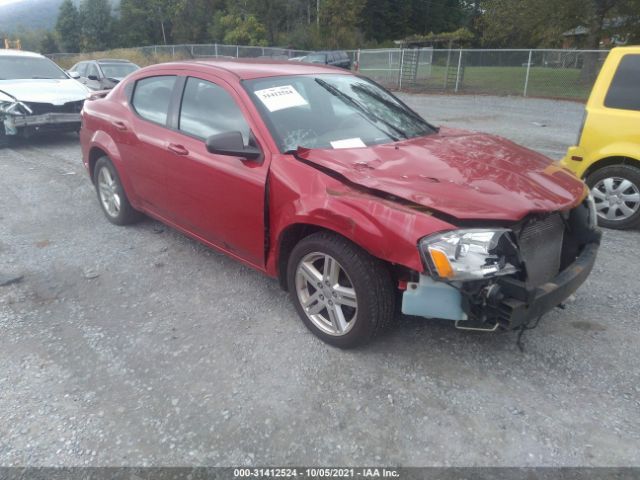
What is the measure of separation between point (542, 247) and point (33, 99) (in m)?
9.24

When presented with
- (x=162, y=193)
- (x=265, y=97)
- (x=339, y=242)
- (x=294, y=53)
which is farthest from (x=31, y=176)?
(x=294, y=53)

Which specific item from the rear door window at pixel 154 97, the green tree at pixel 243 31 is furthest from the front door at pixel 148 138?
the green tree at pixel 243 31

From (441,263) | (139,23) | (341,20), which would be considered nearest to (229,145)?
(441,263)

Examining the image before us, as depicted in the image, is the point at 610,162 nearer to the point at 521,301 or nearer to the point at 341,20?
the point at 521,301

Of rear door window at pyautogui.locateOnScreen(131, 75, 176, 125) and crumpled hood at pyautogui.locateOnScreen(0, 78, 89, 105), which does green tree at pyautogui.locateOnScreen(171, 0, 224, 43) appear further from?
rear door window at pyautogui.locateOnScreen(131, 75, 176, 125)

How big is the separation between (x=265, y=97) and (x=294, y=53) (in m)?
28.1

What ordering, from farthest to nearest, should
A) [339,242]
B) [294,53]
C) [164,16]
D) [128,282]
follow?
[164,16], [294,53], [128,282], [339,242]

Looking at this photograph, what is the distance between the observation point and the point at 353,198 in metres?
2.76

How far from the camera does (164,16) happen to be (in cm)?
5909

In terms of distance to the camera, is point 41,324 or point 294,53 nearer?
point 41,324

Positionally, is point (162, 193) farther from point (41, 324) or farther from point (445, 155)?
point (445, 155)

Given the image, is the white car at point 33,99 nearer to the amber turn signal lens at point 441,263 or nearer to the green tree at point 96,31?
the amber turn signal lens at point 441,263

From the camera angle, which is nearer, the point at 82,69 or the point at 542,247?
the point at 542,247

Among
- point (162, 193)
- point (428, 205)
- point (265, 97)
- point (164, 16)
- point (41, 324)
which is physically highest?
point (164, 16)
